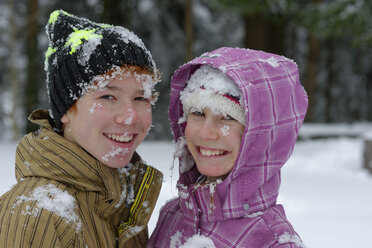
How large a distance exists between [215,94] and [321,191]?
444 centimetres

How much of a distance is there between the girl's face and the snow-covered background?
0.96ft

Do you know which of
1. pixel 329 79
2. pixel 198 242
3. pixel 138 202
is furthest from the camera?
pixel 329 79

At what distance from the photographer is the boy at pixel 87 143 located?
5.68ft

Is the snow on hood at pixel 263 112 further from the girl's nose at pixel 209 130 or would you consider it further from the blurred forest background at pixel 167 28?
the blurred forest background at pixel 167 28

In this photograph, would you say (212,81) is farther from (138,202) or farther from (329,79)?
(329,79)

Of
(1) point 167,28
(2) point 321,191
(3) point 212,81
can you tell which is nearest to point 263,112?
(3) point 212,81

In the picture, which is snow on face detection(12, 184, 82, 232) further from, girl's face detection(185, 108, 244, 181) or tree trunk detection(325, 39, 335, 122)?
tree trunk detection(325, 39, 335, 122)

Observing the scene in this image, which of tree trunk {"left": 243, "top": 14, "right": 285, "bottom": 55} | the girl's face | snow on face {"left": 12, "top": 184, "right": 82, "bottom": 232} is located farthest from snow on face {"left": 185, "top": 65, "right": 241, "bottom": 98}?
tree trunk {"left": 243, "top": 14, "right": 285, "bottom": 55}

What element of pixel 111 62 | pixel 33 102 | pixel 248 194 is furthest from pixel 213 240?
pixel 33 102

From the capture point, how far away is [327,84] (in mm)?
20922

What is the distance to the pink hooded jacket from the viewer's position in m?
1.93

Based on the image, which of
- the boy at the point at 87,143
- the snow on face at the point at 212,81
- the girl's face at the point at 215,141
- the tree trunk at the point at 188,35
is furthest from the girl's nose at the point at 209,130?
the tree trunk at the point at 188,35

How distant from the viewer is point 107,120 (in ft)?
6.39

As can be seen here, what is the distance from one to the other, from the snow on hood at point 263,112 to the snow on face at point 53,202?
0.70m
